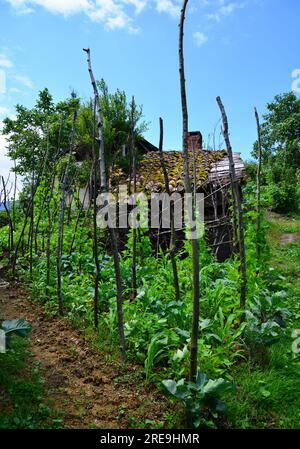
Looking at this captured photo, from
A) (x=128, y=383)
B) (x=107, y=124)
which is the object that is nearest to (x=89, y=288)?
(x=128, y=383)

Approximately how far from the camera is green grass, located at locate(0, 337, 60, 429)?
2158 millimetres

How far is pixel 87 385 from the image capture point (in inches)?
107

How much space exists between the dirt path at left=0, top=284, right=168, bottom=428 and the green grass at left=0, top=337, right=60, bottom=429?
0.09 m

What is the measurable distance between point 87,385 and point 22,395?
50 cm

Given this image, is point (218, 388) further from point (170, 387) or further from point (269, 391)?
point (269, 391)

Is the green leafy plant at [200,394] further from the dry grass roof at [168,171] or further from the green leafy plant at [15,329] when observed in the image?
the dry grass roof at [168,171]

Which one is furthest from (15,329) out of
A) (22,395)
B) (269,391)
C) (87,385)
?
(269,391)

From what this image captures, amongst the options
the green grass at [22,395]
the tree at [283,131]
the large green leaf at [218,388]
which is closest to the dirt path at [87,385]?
the green grass at [22,395]

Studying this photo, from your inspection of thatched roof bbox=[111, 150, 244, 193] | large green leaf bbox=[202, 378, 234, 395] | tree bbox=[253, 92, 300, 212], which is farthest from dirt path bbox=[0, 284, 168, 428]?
tree bbox=[253, 92, 300, 212]

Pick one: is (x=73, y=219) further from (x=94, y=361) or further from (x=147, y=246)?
(x=94, y=361)

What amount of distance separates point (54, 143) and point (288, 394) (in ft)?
41.9

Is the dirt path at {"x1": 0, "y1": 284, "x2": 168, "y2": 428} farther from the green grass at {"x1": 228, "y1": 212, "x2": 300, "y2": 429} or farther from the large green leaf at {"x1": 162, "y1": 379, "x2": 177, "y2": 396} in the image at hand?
the green grass at {"x1": 228, "y1": 212, "x2": 300, "y2": 429}

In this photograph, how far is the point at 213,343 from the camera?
9.64 feet
